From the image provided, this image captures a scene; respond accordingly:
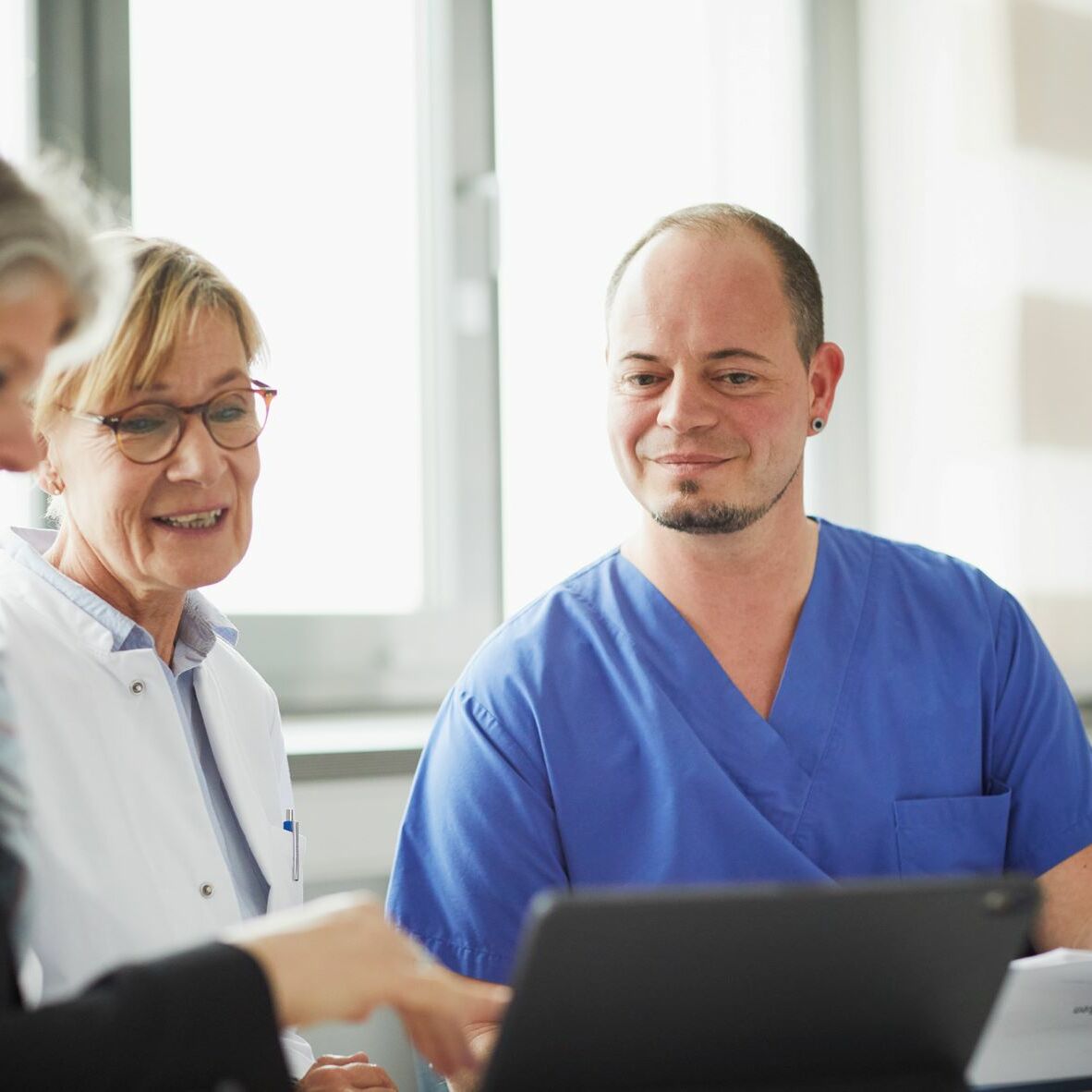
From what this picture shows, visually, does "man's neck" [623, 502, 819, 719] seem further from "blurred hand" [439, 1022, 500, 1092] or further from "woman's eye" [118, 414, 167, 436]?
"woman's eye" [118, 414, 167, 436]

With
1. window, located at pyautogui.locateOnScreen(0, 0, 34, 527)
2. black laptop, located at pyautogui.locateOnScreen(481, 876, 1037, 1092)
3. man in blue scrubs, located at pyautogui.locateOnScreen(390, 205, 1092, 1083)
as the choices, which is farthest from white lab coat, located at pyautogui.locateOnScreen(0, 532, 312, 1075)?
window, located at pyautogui.locateOnScreen(0, 0, 34, 527)

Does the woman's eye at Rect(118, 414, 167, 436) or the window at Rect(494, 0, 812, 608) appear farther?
the window at Rect(494, 0, 812, 608)

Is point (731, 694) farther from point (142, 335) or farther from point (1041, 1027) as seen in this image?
point (142, 335)

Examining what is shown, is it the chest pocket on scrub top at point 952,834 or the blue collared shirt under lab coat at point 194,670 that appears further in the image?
the chest pocket on scrub top at point 952,834

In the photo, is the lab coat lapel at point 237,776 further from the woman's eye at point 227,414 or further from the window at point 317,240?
the window at point 317,240

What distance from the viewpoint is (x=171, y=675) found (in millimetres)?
1370

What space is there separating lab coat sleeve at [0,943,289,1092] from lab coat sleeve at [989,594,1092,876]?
39.8 inches

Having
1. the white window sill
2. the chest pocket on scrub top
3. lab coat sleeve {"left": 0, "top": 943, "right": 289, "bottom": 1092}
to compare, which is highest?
lab coat sleeve {"left": 0, "top": 943, "right": 289, "bottom": 1092}

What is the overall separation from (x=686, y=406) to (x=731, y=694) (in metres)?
0.32

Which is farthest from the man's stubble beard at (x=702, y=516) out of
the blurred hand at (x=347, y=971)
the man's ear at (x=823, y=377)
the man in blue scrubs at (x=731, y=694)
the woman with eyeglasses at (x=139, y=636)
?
the blurred hand at (x=347, y=971)

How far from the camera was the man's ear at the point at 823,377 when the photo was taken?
5.57 feet

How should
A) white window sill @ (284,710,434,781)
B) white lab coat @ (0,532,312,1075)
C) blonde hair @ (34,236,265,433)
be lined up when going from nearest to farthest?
1. white lab coat @ (0,532,312,1075)
2. blonde hair @ (34,236,265,433)
3. white window sill @ (284,710,434,781)

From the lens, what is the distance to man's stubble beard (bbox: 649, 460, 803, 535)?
5.12ft

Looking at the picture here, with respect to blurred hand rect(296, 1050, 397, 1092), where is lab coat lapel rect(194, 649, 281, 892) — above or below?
above
